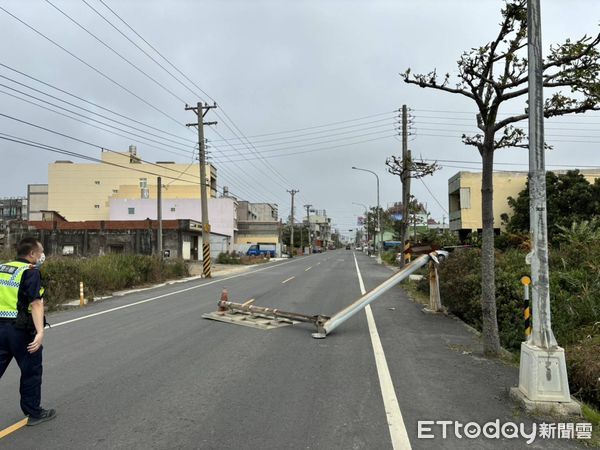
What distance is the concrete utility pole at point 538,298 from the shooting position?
509 centimetres

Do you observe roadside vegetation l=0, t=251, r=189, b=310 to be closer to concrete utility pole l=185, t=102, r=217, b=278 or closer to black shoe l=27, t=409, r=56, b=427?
concrete utility pole l=185, t=102, r=217, b=278

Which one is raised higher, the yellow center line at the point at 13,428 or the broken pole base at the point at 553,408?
the broken pole base at the point at 553,408

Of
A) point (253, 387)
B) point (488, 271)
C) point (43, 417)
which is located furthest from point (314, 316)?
point (43, 417)

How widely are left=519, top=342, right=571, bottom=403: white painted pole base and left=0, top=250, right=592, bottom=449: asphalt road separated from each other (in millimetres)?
348

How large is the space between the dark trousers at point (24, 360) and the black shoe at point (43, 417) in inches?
1.6

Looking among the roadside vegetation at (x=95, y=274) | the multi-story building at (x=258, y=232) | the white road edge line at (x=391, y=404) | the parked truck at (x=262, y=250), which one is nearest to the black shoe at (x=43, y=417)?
the white road edge line at (x=391, y=404)

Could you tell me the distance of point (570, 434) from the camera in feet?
15.0

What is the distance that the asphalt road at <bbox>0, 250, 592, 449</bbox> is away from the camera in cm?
449

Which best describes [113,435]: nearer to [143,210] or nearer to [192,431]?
[192,431]

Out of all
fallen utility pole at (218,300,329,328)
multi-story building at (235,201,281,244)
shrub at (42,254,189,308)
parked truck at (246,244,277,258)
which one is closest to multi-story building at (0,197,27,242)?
multi-story building at (235,201,281,244)

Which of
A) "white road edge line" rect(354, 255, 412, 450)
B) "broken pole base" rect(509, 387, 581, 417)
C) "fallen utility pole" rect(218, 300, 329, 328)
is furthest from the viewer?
"fallen utility pole" rect(218, 300, 329, 328)

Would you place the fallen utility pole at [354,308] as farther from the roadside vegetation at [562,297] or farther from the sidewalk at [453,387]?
the roadside vegetation at [562,297]

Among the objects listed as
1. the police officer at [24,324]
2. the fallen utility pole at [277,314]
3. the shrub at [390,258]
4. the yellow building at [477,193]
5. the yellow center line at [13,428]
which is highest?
the yellow building at [477,193]

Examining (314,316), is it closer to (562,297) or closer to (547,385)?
(562,297)
